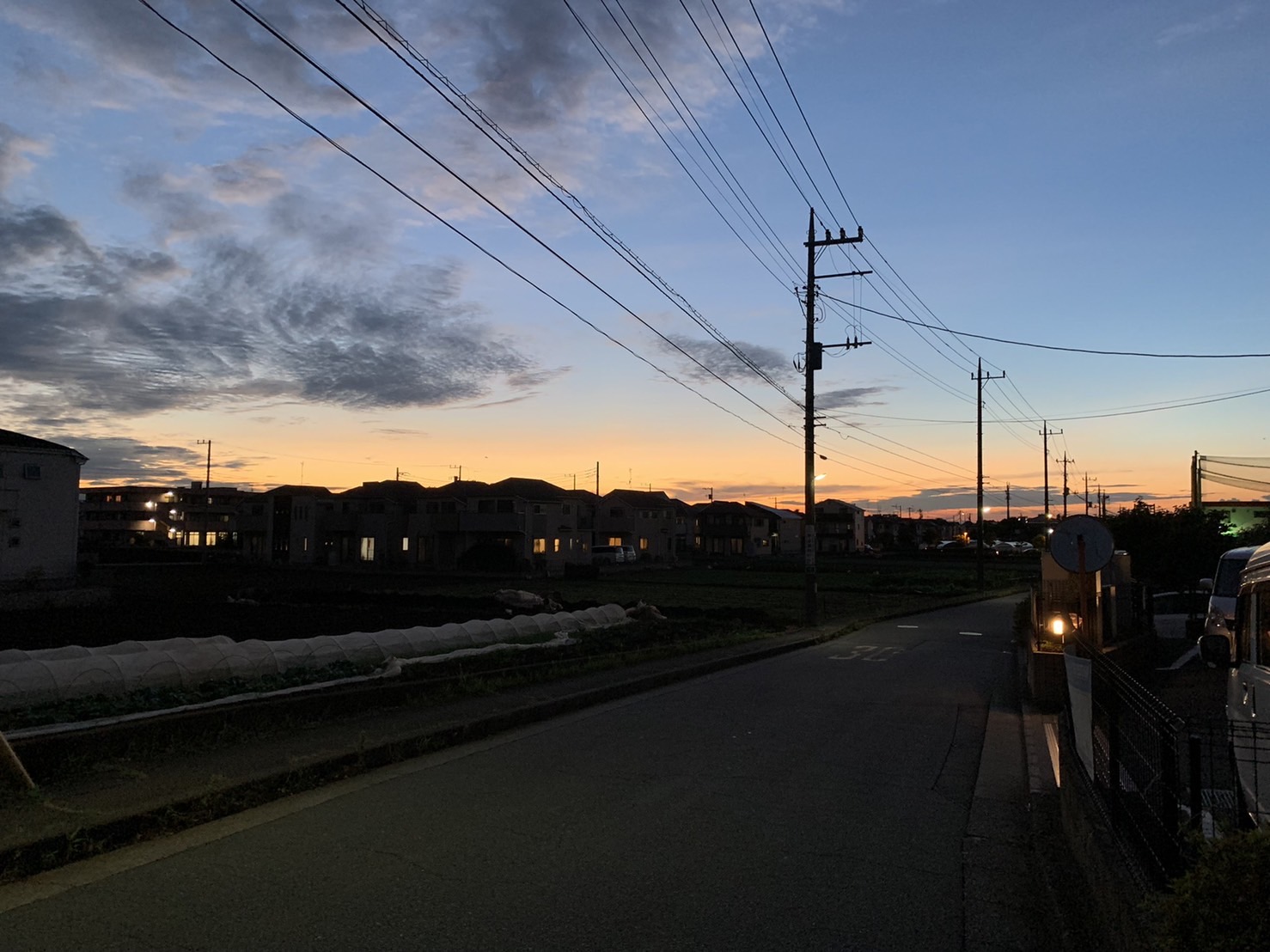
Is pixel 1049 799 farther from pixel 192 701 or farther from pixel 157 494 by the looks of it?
pixel 157 494

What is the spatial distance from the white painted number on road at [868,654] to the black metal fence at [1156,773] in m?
12.1

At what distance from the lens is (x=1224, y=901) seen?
9.68 ft

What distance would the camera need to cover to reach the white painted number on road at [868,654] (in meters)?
18.8

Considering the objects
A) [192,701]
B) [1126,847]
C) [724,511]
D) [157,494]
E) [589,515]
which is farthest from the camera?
[157,494]

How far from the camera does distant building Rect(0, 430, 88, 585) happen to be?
33.2m

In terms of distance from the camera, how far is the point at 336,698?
10.3 metres

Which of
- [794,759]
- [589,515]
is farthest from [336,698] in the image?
[589,515]

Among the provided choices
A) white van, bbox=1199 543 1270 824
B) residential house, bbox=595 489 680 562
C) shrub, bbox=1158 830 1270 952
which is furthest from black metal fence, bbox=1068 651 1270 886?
residential house, bbox=595 489 680 562

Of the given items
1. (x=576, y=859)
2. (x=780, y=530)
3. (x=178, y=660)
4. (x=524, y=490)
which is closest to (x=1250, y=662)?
(x=576, y=859)

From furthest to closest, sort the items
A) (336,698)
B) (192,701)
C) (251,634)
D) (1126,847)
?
(251,634)
(336,698)
(192,701)
(1126,847)

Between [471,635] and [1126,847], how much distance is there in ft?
45.3

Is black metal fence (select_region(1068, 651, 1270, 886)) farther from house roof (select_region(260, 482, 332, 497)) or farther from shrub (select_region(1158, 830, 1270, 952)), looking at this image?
house roof (select_region(260, 482, 332, 497))

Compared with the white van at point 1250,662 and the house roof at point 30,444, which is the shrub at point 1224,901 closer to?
the white van at point 1250,662

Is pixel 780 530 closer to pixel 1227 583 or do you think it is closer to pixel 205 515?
pixel 205 515
